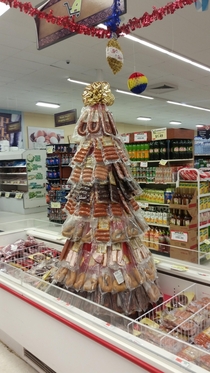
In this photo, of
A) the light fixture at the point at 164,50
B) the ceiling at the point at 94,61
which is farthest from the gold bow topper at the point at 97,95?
the light fixture at the point at 164,50

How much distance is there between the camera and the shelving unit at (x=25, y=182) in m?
10.2

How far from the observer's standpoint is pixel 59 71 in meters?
7.94

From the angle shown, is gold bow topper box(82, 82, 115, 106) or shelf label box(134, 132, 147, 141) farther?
shelf label box(134, 132, 147, 141)

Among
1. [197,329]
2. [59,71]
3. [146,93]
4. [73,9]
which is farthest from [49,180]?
[197,329]

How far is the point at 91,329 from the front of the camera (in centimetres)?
170

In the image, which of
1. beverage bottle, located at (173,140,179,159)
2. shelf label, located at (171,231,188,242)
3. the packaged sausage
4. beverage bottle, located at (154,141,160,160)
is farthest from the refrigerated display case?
beverage bottle, located at (154,141,160,160)

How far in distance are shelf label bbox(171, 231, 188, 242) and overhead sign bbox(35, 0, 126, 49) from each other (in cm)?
346

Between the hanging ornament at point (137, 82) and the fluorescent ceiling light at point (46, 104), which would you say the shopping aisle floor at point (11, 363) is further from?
the fluorescent ceiling light at point (46, 104)

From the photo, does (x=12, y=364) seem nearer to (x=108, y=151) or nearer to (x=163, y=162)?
(x=108, y=151)

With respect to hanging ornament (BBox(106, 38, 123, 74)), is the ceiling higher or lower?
higher

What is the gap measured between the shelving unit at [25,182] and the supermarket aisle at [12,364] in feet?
25.5

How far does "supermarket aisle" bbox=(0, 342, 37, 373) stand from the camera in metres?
2.39

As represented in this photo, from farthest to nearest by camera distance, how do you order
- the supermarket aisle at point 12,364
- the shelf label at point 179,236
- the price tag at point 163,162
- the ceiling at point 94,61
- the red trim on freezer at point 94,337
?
1. the price tag at point 163,162
2. the ceiling at point 94,61
3. the shelf label at point 179,236
4. the supermarket aisle at point 12,364
5. the red trim on freezer at point 94,337

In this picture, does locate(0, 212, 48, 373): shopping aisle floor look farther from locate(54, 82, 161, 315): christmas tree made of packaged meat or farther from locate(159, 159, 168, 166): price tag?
locate(159, 159, 168, 166): price tag
